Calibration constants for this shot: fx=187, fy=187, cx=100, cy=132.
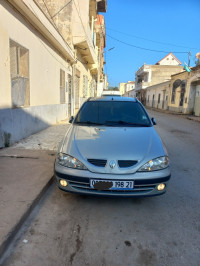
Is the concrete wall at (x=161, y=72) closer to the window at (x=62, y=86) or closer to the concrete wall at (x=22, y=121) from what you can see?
the window at (x=62, y=86)

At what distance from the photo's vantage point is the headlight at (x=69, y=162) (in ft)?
8.24

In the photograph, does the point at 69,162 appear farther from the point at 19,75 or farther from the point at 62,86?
the point at 62,86

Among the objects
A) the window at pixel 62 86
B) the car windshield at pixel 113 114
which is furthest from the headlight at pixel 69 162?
the window at pixel 62 86

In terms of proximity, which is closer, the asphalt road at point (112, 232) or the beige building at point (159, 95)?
the asphalt road at point (112, 232)

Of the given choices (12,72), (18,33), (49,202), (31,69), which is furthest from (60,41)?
(49,202)

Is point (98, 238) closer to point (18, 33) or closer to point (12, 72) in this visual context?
point (12, 72)

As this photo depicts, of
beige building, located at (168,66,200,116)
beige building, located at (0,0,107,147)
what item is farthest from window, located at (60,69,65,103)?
beige building, located at (168,66,200,116)

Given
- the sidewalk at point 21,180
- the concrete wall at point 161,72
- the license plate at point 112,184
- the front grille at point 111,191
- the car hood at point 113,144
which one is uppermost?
the concrete wall at point 161,72

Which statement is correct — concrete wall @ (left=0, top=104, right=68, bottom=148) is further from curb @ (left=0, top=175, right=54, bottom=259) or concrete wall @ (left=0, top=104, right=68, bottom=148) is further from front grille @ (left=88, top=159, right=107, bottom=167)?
front grille @ (left=88, top=159, right=107, bottom=167)

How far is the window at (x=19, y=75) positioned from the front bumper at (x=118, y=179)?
379 cm

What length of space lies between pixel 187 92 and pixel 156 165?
20.9 metres

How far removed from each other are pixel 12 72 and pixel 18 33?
3.70 feet

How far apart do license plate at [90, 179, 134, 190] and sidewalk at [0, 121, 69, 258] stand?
0.98 metres

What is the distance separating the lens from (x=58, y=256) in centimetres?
192
